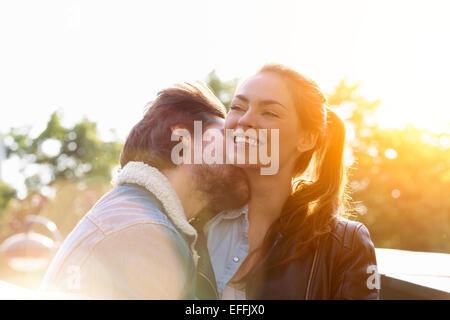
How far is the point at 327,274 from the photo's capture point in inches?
105

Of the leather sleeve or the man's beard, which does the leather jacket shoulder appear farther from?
the man's beard

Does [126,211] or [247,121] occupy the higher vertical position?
[247,121]

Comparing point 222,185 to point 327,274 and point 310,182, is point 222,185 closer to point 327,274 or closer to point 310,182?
point 310,182

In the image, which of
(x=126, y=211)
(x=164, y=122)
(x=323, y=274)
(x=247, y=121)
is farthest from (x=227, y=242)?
(x=126, y=211)

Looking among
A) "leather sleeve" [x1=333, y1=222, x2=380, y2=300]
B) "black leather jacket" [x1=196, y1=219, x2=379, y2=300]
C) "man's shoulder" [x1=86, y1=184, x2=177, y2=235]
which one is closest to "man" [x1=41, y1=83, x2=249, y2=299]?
"man's shoulder" [x1=86, y1=184, x2=177, y2=235]

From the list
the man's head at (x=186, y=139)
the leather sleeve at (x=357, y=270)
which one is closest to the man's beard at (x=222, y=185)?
the man's head at (x=186, y=139)

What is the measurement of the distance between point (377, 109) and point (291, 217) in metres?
21.5

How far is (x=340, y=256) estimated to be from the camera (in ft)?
8.81

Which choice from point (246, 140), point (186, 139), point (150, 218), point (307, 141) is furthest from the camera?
point (307, 141)

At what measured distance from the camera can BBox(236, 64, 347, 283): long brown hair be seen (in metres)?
2.81

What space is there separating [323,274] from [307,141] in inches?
34.9

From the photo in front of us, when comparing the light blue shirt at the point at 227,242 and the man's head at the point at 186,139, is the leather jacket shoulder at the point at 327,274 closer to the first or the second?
the light blue shirt at the point at 227,242
